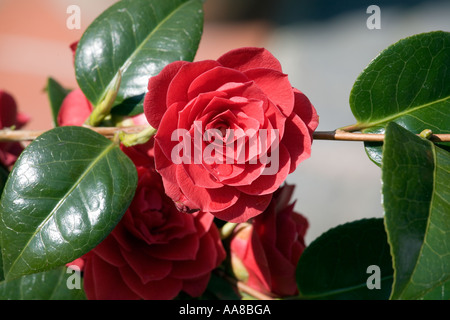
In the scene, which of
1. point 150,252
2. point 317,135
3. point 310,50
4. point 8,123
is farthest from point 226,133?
point 310,50

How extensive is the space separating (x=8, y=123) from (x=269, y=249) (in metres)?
0.48

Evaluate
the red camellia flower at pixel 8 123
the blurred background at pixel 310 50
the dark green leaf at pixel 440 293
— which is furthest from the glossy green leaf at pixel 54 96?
the blurred background at pixel 310 50

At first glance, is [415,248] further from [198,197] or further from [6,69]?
[6,69]

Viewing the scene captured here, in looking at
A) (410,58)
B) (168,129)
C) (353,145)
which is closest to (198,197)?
(168,129)

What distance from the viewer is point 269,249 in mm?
708

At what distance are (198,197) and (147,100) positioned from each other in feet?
0.35

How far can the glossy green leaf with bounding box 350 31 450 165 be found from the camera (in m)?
0.57

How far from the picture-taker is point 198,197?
0.50 metres

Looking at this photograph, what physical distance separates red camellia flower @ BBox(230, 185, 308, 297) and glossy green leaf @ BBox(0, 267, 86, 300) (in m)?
0.21

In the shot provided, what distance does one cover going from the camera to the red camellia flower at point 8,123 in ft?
2.60

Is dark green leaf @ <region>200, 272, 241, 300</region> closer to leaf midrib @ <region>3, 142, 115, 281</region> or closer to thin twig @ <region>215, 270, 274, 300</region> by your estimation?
thin twig @ <region>215, 270, 274, 300</region>

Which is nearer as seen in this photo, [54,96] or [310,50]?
[54,96]

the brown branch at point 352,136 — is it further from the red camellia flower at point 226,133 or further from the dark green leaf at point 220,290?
the dark green leaf at point 220,290

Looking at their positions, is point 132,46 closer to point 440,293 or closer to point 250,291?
point 250,291
